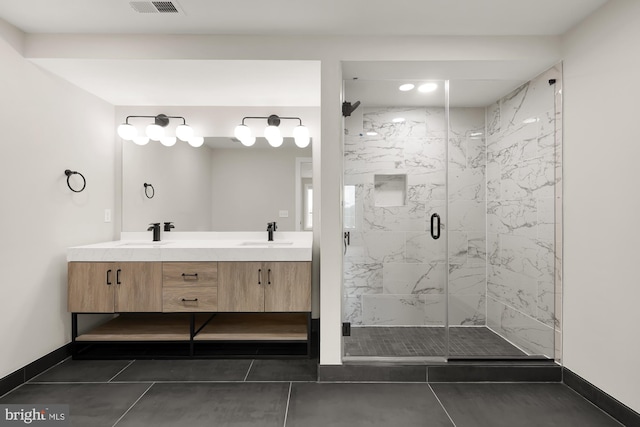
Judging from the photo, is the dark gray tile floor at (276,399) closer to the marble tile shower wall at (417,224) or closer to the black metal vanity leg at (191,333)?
the black metal vanity leg at (191,333)

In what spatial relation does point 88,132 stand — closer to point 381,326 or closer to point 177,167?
point 177,167

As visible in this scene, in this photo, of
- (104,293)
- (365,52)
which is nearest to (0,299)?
(104,293)

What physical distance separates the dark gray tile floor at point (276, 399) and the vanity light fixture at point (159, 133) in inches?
77.4

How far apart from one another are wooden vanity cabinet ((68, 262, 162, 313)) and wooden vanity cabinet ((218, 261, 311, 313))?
0.52 m

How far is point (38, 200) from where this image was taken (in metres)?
2.40

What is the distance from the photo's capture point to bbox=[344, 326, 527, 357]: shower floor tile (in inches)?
100

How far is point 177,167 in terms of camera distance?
325 centimetres

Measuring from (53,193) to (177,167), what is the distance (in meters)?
0.99

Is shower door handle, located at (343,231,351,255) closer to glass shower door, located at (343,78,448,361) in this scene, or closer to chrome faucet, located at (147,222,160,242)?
glass shower door, located at (343,78,448,361)

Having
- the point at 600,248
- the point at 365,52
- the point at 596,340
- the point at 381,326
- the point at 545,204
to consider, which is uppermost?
the point at 365,52

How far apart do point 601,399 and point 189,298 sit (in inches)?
109

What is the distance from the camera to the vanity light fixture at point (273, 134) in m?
3.15

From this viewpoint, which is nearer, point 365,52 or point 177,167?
point 365,52

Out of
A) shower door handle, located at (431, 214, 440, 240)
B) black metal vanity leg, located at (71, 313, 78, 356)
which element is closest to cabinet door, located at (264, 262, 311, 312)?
shower door handle, located at (431, 214, 440, 240)
